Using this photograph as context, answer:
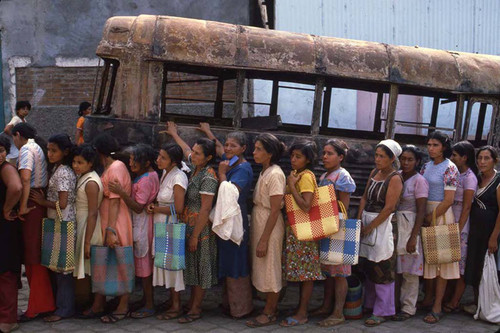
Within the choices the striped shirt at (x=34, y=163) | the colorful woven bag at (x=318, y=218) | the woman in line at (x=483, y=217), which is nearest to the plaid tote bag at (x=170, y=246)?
the colorful woven bag at (x=318, y=218)

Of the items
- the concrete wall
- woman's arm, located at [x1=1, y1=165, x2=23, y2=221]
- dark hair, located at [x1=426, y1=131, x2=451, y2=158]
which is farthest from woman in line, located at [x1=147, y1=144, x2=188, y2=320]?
the concrete wall

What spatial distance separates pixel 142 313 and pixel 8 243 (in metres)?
1.23

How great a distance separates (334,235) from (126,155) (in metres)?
2.05

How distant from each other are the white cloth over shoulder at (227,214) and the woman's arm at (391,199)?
1.17m

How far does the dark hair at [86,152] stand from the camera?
4.46 metres

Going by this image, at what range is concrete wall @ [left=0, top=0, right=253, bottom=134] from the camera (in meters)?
10.3

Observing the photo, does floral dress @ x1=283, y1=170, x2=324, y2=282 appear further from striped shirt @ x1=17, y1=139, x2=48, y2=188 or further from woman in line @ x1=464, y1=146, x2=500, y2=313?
striped shirt @ x1=17, y1=139, x2=48, y2=188

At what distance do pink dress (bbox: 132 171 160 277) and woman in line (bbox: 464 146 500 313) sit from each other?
2.85 m

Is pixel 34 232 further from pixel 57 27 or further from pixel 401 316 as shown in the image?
pixel 57 27

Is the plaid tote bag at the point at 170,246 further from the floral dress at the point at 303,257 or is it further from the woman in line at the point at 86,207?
the floral dress at the point at 303,257

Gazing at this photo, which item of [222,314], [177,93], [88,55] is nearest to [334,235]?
[222,314]

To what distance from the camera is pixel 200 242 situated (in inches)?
177

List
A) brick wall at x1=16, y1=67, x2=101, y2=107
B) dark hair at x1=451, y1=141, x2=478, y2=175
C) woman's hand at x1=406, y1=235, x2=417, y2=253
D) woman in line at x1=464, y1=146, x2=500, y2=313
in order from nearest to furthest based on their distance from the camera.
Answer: woman's hand at x1=406, y1=235, x2=417, y2=253 → woman in line at x1=464, y1=146, x2=500, y2=313 → dark hair at x1=451, y1=141, x2=478, y2=175 → brick wall at x1=16, y1=67, x2=101, y2=107

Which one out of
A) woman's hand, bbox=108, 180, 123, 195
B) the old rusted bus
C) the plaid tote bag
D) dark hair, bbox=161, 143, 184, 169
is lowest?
the plaid tote bag
